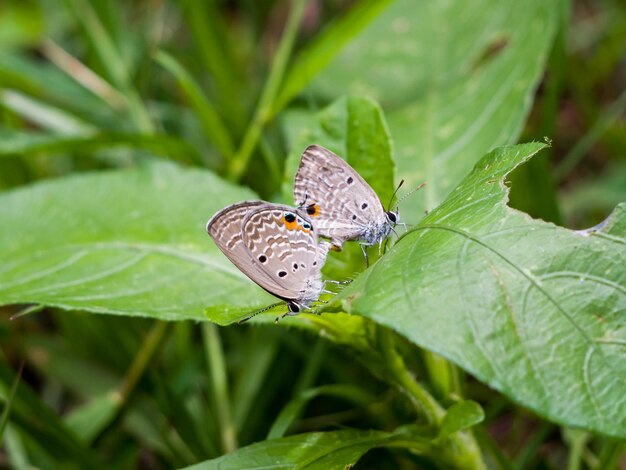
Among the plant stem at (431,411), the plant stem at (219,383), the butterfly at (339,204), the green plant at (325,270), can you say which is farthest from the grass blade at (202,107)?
the plant stem at (431,411)

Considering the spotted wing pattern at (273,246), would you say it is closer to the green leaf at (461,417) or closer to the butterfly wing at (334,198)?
the butterfly wing at (334,198)

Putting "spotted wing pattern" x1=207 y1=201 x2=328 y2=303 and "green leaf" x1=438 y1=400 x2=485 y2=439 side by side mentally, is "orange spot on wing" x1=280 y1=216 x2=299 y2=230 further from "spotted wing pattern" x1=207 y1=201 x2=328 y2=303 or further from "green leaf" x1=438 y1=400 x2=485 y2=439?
"green leaf" x1=438 y1=400 x2=485 y2=439

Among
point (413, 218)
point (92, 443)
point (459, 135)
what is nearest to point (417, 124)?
point (459, 135)

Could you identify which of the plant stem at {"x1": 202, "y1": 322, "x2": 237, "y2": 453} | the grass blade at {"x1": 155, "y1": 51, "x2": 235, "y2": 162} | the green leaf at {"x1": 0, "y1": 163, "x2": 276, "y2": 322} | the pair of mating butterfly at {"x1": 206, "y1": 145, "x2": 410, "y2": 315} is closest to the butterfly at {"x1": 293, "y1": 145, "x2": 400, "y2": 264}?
the pair of mating butterfly at {"x1": 206, "y1": 145, "x2": 410, "y2": 315}

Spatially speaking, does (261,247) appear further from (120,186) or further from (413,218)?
(120,186)

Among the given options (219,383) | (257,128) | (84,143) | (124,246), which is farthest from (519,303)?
(84,143)

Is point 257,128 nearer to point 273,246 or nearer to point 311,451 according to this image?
point 273,246
